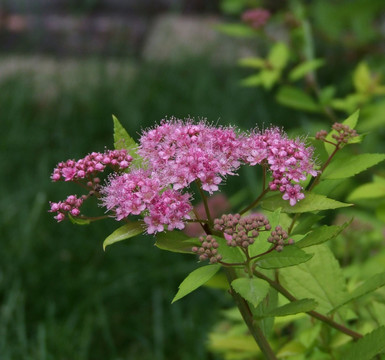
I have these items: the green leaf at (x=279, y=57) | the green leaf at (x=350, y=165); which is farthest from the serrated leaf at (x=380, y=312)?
the green leaf at (x=279, y=57)

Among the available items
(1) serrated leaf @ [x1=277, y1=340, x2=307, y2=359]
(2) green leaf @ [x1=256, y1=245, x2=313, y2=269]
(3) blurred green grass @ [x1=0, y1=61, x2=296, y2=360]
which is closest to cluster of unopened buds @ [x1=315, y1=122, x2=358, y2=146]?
(2) green leaf @ [x1=256, y1=245, x2=313, y2=269]

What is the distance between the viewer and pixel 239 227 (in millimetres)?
1012

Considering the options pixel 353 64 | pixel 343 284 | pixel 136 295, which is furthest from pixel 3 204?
pixel 353 64

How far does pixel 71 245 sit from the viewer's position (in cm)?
272

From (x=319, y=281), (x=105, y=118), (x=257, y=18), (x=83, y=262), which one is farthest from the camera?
A: (x=105, y=118)

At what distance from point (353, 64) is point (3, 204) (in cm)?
226

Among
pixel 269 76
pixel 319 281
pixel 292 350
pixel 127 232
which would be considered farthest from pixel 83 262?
pixel 127 232

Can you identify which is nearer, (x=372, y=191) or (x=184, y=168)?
(x=184, y=168)

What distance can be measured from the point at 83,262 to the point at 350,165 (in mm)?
1781

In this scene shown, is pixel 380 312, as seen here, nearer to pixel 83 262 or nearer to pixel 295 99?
pixel 295 99

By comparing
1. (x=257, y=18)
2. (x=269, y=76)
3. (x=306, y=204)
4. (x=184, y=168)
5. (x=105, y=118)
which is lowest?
(x=306, y=204)

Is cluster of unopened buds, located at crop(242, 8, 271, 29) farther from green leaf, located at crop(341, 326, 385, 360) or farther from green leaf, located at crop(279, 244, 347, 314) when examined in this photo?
green leaf, located at crop(341, 326, 385, 360)

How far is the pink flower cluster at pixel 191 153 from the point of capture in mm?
1003

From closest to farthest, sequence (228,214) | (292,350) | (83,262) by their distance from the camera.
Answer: (228,214) < (292,350) < (83,262)
